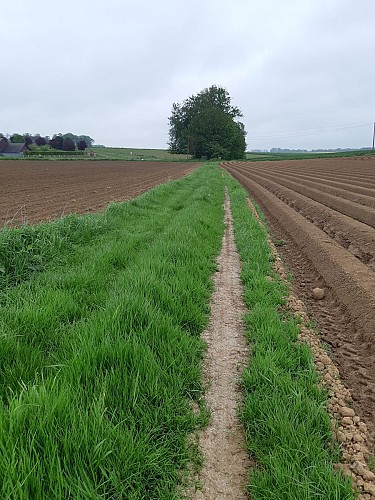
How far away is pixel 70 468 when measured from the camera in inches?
67.5

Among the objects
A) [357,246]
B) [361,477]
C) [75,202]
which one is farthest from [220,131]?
[361,477]

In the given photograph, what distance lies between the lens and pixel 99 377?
7.82 ft

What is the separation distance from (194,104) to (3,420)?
116 m

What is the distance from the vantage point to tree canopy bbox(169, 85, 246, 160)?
91188mm

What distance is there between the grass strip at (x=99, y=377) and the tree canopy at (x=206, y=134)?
89.6 m

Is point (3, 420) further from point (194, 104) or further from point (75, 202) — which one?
point (194, 104)

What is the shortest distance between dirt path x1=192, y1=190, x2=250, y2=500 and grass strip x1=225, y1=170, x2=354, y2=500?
9 cm

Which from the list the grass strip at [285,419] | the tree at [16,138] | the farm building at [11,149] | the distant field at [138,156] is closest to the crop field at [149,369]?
the grass strip at [285,419]

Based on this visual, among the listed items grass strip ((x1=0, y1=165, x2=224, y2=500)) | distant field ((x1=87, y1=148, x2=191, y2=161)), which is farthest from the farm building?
grass strip ((x1=0, y1=165, x2=224, y2=500))

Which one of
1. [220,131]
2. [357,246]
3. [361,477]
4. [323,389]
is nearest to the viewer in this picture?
[361,477]

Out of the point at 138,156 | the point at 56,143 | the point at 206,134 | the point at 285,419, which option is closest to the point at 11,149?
the point at 56,143

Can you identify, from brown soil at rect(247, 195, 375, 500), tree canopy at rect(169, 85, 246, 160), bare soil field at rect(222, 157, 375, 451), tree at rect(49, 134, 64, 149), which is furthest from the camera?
tree at rect(49, 134, 64, 149)

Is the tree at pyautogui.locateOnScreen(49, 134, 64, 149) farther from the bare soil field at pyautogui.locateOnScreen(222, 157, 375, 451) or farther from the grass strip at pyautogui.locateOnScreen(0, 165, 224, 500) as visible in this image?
the grass strip at pyautogui.locateOnScreen(0, 165, 224, 500)

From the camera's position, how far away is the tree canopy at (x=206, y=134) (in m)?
91.2
